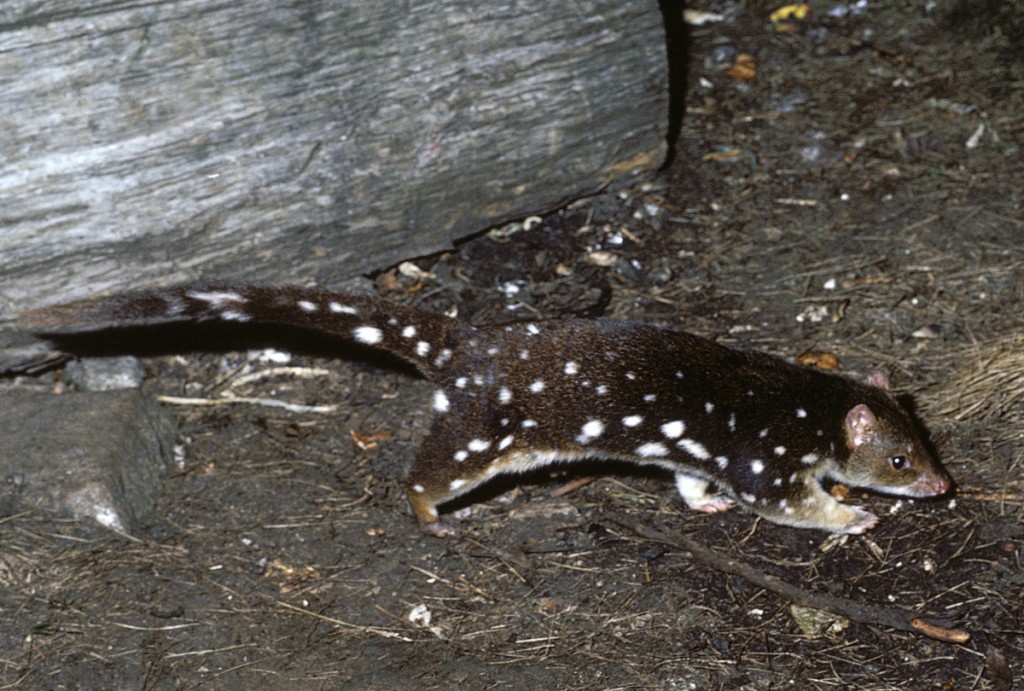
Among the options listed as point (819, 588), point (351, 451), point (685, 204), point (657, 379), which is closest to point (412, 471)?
point (351, 451)

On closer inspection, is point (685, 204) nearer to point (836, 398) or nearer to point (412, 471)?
point (836, 398)

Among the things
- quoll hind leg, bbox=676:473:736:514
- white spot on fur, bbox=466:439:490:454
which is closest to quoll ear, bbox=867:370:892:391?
quoll hind leg, bbox=676:473:736:514

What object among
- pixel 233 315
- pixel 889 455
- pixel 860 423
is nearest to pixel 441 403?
pixel 233 315

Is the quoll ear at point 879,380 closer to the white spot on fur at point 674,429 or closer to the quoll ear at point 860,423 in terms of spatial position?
the quoll ear at point 860,423

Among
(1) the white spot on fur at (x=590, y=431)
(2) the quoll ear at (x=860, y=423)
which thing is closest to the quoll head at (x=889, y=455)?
(2) the quoll ear at (x=860, y=423)

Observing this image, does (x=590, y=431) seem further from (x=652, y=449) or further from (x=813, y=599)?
(x=813, y=599)

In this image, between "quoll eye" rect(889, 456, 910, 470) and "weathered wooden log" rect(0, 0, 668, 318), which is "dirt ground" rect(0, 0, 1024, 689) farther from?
"weathered wooden log" rect(0, 0, 668, 318)

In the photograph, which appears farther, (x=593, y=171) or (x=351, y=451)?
(x=593, y=171)
